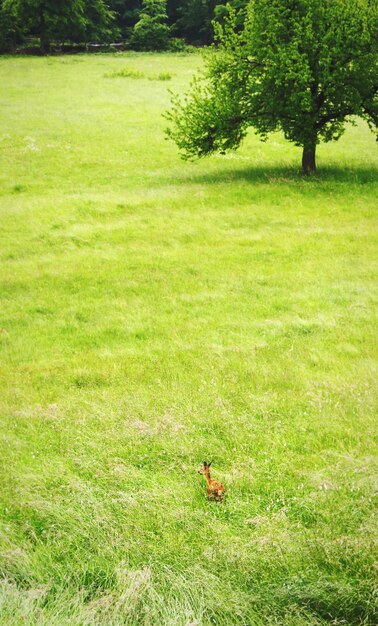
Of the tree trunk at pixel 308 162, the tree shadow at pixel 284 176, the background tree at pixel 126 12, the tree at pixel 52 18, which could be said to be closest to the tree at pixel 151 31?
the tree at pixel 52 18

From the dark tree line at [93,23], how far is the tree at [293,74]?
53.6 m

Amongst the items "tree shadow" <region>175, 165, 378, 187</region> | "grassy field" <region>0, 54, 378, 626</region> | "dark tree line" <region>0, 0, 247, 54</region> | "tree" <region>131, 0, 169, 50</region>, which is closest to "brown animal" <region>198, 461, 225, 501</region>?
"grassy field" <region>0, 54, 378, 626</region>

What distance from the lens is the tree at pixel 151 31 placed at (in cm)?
8106

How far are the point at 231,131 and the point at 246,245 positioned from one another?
8.74 metres

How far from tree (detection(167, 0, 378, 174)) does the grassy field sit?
3.09 metres

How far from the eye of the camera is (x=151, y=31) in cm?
8131

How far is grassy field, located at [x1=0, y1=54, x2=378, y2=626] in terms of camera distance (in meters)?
4.59

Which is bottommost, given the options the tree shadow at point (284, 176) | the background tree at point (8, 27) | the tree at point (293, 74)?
the tree shadow at point (284, 176)

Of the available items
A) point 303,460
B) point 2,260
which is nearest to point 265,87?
point 2,260

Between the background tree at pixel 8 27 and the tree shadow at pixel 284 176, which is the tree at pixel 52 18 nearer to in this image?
the background tree at pixel 8 27

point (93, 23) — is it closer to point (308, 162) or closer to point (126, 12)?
point (126, 12)

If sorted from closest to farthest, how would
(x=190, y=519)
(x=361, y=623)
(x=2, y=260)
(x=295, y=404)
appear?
(x=361, y=623), (x=190, y=519), (x=295, y=404), (x=2, y=260)

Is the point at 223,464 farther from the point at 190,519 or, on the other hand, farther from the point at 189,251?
the point at 189,251

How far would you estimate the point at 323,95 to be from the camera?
2173 centimetres
